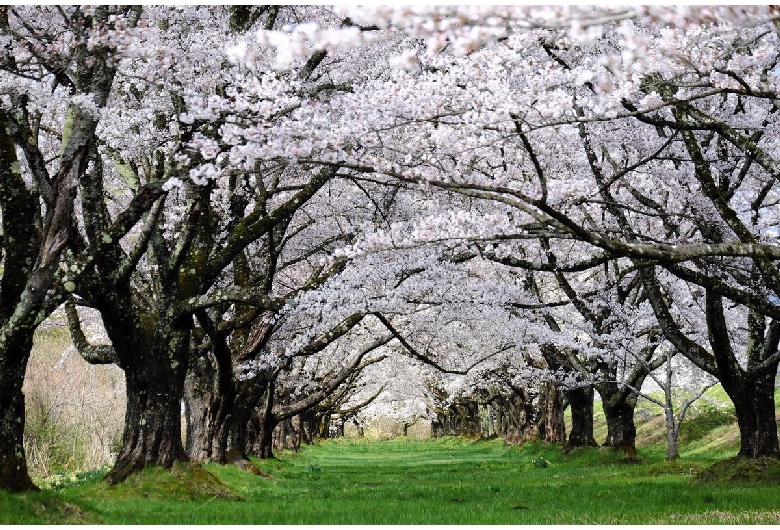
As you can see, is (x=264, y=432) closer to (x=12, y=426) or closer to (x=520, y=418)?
(x=12, y=426)

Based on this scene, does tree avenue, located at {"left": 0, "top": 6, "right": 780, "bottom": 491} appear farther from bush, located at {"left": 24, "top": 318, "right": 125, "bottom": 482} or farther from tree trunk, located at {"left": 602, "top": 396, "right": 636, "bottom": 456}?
bush, located at {"left": 24, "top": 318, "right": 125, "bottom": 482}

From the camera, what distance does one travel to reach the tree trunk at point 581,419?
28094 mm

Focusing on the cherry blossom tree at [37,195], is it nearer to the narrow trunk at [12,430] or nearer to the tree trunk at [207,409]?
the narrow trunk at [12,430]

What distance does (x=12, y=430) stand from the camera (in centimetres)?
895

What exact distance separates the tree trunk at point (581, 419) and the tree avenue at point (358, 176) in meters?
5.59

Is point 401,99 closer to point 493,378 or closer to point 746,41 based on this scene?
point 746,41

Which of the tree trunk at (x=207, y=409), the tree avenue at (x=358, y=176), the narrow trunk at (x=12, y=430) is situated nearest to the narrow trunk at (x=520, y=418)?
the tree avenue at (x=358, y=176)

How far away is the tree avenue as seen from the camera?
8266 millimetres

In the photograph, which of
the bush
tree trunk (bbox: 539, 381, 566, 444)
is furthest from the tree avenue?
tree trunk (bbox: 539, 381, 566, 444)

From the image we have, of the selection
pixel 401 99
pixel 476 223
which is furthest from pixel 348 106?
pixel 476 223

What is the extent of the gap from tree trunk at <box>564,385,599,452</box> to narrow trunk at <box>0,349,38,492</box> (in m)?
22.5

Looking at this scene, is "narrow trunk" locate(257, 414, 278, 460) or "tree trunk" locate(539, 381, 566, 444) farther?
"tree trunk" locate(539, 381, 566, 444)

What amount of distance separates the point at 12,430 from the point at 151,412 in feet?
11.1

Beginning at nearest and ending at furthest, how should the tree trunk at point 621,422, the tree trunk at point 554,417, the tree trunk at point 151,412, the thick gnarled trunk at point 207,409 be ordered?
the tree trunk at point 151,412 < the thick gnarled trunk at point 207,409 < the tree trunk at point 621,422 < the tree trunk at point 554,417
